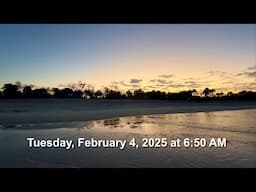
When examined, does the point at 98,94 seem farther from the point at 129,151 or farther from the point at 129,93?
the point at 129,151

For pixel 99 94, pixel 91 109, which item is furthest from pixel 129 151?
pixel 91 109

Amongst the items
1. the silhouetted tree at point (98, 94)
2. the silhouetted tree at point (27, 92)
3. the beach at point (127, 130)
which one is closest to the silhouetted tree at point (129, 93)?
the beach at point (127, 130)

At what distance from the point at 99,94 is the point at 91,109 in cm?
28

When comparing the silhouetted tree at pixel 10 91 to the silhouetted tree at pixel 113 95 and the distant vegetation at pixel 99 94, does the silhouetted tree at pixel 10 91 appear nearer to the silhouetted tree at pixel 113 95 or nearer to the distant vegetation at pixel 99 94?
the distant vegetation at pixel 99 94

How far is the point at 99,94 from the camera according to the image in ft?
11.4

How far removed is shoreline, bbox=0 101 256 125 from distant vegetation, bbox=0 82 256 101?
0.09 m

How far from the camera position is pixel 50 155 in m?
2.98

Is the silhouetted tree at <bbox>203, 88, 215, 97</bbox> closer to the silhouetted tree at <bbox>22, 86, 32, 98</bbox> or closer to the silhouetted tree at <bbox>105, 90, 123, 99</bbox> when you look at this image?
the silhouetted tree at <bbox>105, 90, 123, 99</bbox>

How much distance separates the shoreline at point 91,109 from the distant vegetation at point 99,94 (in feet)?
0.29

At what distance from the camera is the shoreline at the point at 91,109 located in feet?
11.5
